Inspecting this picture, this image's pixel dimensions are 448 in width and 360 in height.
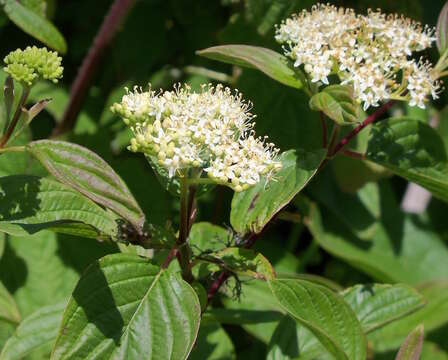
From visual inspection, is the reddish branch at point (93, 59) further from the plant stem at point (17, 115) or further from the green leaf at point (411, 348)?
the green leaf at point (411, 348)

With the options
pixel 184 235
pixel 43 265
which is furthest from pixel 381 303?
pixel 43 265

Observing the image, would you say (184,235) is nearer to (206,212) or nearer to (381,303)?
(381,303)

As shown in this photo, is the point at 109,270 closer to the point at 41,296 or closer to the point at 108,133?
the point at 41,296

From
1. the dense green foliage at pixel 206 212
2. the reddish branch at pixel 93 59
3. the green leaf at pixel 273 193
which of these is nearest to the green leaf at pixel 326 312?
the dense green foliage at pixel 206 212

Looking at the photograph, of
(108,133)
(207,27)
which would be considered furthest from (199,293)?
(207,27)

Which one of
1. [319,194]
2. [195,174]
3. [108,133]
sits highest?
[195,174]
